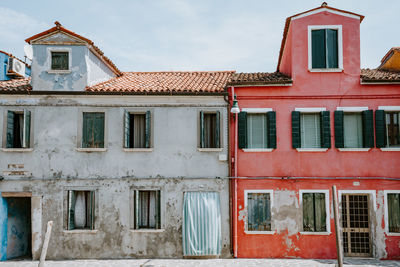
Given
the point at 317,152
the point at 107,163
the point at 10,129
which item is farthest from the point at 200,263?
the point at 10,129

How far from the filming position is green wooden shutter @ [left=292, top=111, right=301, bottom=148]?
45.0 ft

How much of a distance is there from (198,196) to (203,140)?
2152mm

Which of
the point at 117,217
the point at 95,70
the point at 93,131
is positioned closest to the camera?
the point at 117,217

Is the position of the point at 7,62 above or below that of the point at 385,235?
above

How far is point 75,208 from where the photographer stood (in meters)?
13.8

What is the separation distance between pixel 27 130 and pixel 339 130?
467 inches

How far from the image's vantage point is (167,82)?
50.6ft

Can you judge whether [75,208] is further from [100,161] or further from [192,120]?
[192,120]

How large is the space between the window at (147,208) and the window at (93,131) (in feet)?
8.07

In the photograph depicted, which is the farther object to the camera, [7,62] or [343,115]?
[7,62]

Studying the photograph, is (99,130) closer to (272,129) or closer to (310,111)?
(272,129)

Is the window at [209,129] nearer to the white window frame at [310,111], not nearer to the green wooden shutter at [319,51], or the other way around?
the white window frame at [310,111]

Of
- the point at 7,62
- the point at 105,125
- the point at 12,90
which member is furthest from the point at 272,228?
the point at 7,62

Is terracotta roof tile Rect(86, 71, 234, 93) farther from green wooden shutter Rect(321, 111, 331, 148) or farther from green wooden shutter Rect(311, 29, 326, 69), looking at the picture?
green wooden shutter Rect(321, 111, 331, 148)
